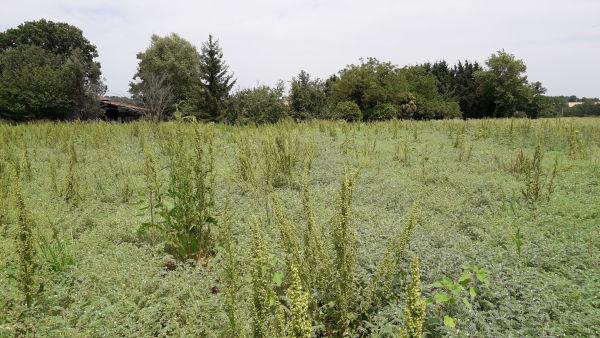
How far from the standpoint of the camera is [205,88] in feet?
109

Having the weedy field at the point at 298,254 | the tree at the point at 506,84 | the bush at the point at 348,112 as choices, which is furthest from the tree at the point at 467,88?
the weedy field at the point at 298,254

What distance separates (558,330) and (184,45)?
149ft

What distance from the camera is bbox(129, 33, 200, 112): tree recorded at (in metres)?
40.3

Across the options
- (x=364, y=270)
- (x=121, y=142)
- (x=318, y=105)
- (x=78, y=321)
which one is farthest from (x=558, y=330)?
(x=318, y=105)

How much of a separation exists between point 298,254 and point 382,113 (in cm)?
2776

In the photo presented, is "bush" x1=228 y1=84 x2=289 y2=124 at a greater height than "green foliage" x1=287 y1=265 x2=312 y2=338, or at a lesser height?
greater

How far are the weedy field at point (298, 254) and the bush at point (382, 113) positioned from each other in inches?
872

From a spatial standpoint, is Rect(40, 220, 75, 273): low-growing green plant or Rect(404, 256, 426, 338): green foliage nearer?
Rect(404, 256, 426, 338): green foliage

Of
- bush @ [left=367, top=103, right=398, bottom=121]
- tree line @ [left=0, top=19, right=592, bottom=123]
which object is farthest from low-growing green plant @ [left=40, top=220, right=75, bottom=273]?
bush @ [left=367, top=103, right=398, bottom=121]

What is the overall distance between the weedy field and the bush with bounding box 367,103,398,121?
72.7 feet

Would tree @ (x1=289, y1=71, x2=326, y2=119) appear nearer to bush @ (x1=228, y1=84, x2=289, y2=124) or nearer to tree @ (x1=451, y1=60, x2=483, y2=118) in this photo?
bush @ (x1=228, y1=84, x2=289, y2=124)

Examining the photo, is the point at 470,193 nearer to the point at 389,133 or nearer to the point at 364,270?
the point at 364,270

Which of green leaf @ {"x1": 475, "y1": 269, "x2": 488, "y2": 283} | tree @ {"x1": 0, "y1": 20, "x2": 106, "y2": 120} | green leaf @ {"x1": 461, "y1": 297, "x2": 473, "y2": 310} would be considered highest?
tree @ {"x1": 0, "y1": 20, "x2": 106, "y2": 120}

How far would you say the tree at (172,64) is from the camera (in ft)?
132
